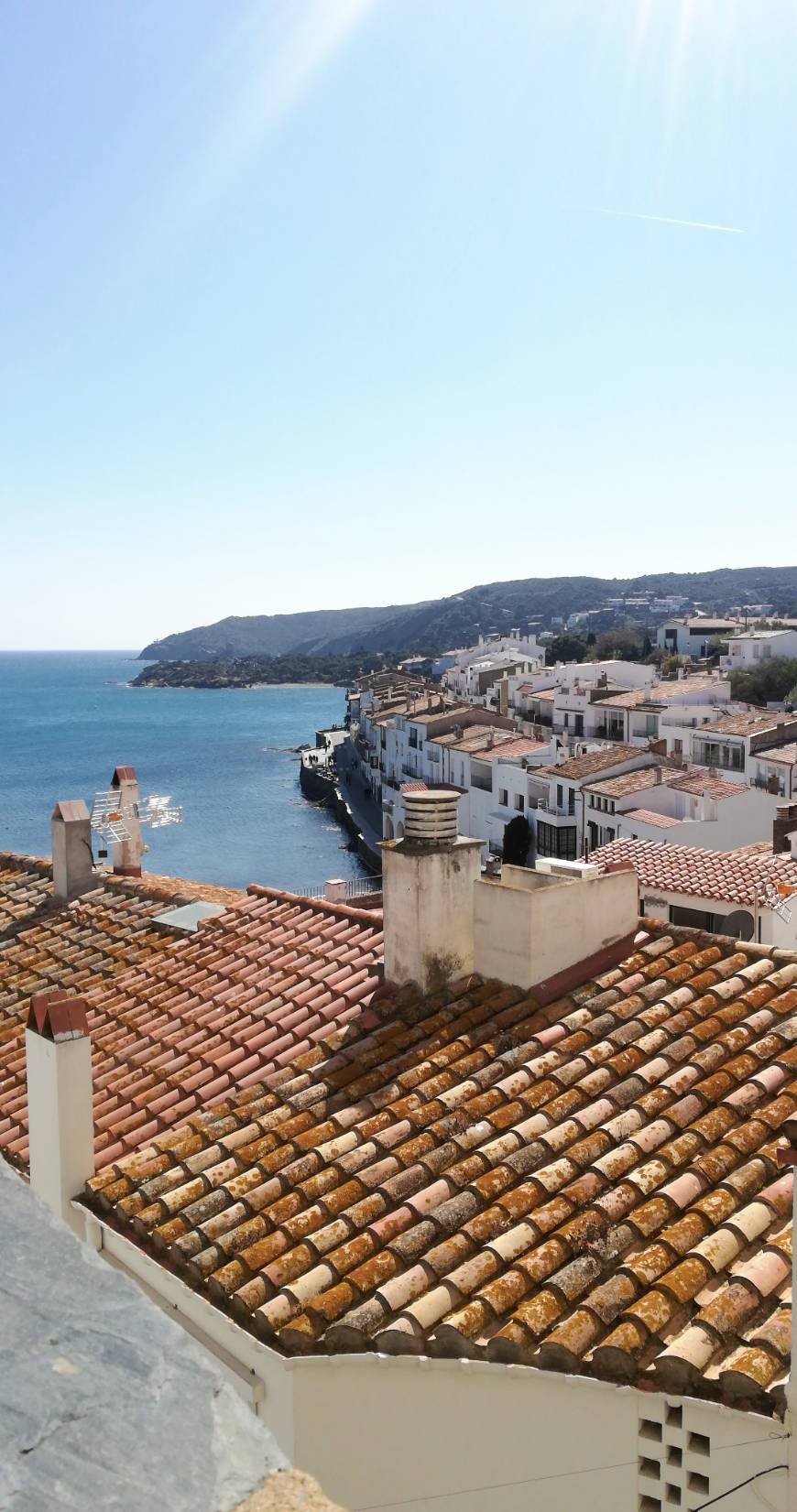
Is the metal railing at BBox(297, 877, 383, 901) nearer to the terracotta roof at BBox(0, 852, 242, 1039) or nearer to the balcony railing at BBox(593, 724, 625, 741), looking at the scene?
the terracotta roof at BBox(0, 852, 242, 1039)

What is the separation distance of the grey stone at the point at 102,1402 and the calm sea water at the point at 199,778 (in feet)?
161

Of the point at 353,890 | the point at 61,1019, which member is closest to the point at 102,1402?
the point at 61,1019

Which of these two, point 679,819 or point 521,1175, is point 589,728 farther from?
point 521,1175

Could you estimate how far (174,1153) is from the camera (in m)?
6.35

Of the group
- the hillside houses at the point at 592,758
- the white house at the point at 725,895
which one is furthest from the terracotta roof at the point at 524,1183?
the hillside houses at the point at 592,758

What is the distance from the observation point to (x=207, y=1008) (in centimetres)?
843

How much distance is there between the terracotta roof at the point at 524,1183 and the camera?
4348 millimetres

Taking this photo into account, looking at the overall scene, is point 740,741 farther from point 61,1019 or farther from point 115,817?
point 61,1019

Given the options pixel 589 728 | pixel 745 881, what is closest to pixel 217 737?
pixel 589 728

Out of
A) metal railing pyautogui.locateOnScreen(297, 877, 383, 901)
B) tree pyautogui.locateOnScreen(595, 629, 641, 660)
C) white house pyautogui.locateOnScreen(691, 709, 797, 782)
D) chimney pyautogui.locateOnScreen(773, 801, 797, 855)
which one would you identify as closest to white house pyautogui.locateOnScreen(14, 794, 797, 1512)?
metal railing pyautogui.locateOnScreen(297, 877, 383, 901)

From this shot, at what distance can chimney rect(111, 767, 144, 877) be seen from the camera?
1312 cm

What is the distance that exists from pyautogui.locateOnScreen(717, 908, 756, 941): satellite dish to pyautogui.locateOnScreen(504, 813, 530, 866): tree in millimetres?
29844

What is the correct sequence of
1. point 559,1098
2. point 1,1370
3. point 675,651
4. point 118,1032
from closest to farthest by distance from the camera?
1. point 1,1370
2. point 559,1098
3. point 118,1032
4. point 675,651

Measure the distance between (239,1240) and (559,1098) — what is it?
1867 millimetres
